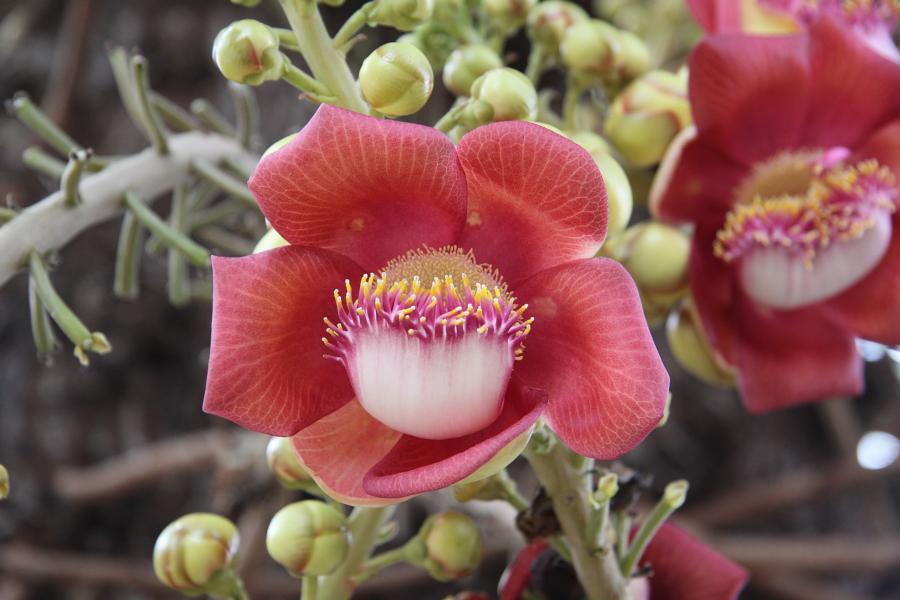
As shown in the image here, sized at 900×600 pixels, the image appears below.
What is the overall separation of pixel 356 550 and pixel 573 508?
110 millimetres

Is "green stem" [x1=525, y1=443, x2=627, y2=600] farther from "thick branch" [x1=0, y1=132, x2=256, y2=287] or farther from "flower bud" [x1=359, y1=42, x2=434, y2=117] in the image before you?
"thick branch" [x1=0, y1=132, x2=256, y2=287]

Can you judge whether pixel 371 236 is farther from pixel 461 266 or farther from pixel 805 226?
pixel 805 226

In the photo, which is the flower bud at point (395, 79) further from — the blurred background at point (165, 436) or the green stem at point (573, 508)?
the blurred background at point (165, 436)

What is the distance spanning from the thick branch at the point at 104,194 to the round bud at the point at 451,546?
23 cm

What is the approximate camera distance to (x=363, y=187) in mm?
402

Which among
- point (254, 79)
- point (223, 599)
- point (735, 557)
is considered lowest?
point (735, 557)

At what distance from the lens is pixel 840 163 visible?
59 centimetres

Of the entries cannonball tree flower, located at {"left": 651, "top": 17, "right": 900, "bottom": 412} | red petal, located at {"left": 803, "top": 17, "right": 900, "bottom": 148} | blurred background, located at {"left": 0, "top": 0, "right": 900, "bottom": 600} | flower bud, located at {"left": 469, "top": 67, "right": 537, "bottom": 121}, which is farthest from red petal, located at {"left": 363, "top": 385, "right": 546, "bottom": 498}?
blurred background, located at {"left": 0, "top": 0, "right": 900, "bottom": 600}

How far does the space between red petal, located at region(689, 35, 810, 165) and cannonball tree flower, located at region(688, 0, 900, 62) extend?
60 millimetres

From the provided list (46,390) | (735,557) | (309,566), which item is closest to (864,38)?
(309,566)

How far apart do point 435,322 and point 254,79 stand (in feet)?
0.43

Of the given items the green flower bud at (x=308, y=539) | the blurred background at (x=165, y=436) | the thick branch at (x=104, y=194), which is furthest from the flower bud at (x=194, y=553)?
the blurred background at (x=165, y=436)

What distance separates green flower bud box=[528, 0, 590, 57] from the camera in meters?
0.60

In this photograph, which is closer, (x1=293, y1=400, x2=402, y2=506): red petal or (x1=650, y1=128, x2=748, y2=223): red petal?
(x1=293, y1=400, x2=402, y2=506): red petal
